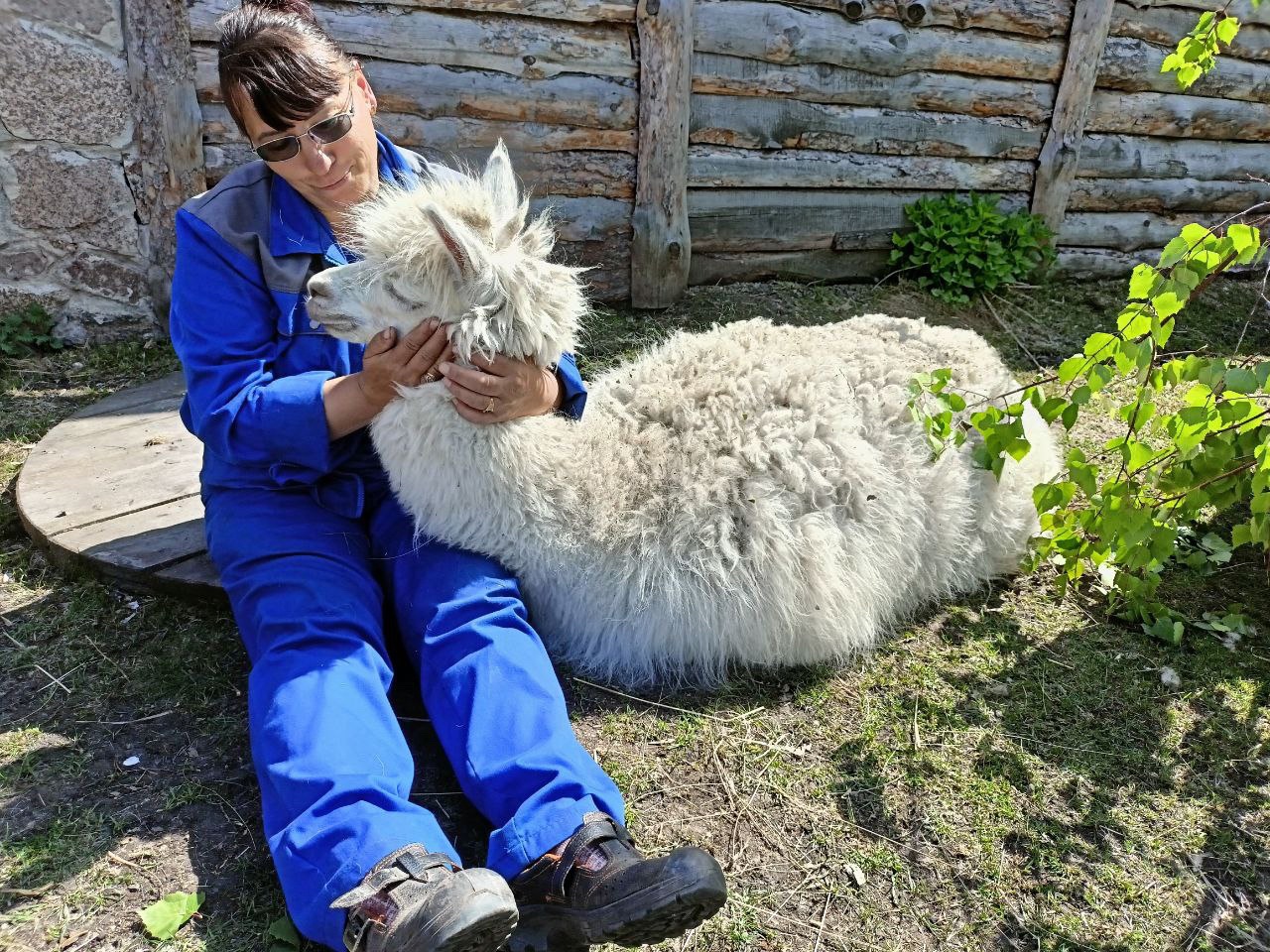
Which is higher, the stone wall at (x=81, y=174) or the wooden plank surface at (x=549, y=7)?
the wooden plank surface at (x=549, y=7)

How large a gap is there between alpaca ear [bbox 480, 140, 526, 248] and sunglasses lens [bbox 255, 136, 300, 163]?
0.50 m

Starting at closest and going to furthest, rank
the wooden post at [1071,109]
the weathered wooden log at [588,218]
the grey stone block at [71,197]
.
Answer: the grey stone block at [71,197] < the weathered wooden log at [588,218] < the wooden post at [1071,109]

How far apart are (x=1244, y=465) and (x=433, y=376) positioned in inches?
86.6

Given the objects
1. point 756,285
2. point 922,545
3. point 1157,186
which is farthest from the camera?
point 1157,186

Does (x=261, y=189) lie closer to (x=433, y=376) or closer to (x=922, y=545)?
(x=433, y=376)

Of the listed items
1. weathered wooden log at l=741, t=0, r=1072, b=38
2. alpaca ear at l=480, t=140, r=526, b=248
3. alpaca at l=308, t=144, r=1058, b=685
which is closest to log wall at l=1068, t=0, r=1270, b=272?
weathered wooden log at l=741, t=0, r=1072, b=38

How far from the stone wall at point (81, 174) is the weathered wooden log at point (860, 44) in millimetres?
2704

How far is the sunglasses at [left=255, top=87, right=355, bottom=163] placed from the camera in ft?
7.74

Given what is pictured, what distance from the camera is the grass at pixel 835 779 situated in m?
1.98

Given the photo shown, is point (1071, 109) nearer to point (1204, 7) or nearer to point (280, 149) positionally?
point (1204, 7)

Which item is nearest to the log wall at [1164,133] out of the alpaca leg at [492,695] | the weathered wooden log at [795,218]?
the weathered wooden log at [795,218]

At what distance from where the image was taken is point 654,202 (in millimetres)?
4984

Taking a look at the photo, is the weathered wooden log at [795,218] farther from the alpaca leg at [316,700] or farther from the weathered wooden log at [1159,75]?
the alpaca leg at [316,700]

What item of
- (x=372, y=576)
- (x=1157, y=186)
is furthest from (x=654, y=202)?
(x=1157, y=186)
